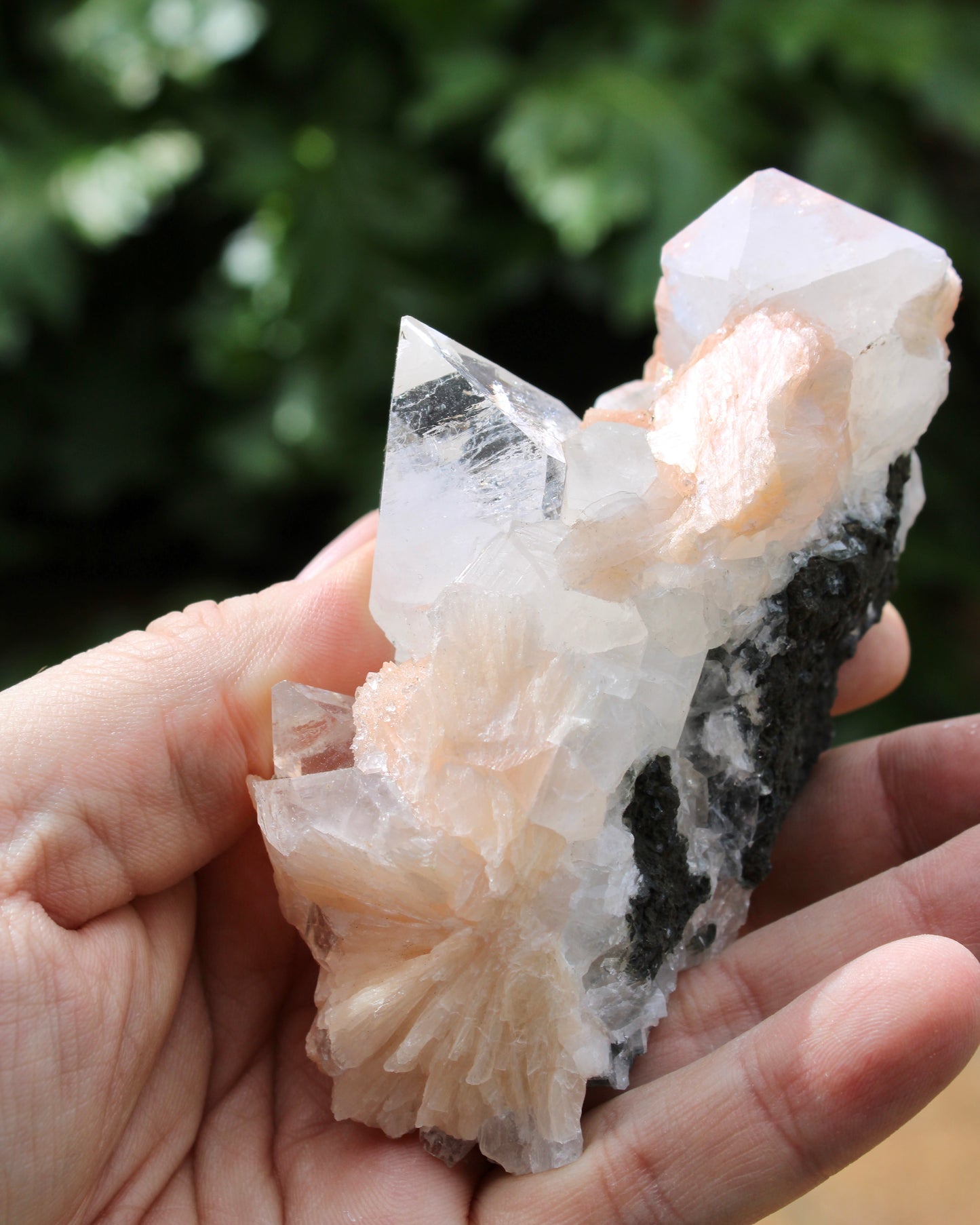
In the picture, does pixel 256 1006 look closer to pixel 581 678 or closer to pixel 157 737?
pixel 157 737

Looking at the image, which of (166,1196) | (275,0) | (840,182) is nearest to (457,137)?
(275,0)

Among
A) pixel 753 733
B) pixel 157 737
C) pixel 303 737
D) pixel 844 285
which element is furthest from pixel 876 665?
pixel 157 737

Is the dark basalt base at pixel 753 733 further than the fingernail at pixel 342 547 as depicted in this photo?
No

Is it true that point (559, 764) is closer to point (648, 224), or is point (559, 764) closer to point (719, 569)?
point (719, 569)

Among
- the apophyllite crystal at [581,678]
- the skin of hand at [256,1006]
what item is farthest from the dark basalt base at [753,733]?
the skin of hand at [256,1006]

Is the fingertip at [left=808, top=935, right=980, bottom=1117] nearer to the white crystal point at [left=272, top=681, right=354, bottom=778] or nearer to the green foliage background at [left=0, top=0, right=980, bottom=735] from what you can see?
the white crystal point at [left=272, top=681, right=354, bottom=778]

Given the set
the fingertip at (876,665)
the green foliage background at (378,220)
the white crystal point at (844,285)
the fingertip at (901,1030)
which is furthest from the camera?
the green foliage background at (378,220)

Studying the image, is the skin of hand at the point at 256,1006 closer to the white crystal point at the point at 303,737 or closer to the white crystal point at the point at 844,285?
the white crystal point at the point at 303,737
